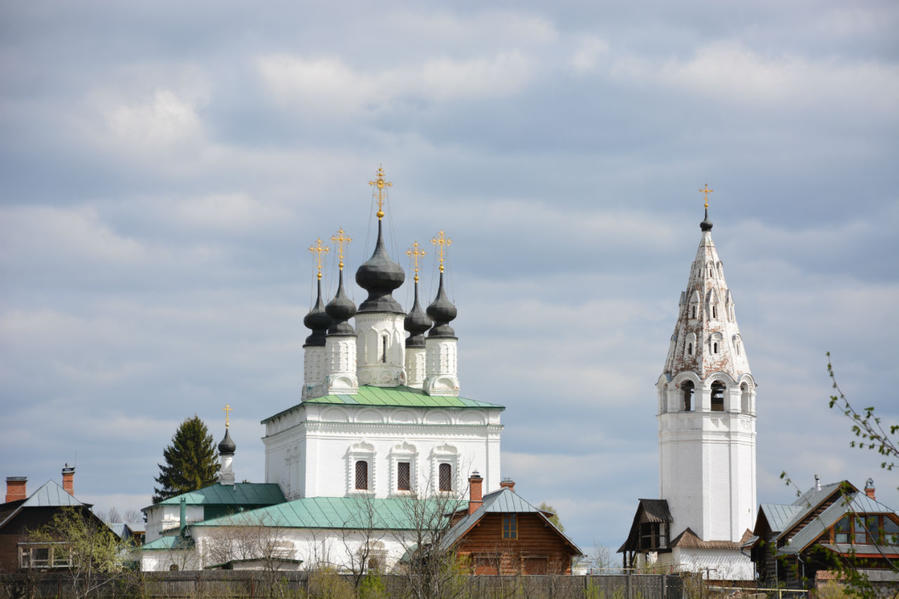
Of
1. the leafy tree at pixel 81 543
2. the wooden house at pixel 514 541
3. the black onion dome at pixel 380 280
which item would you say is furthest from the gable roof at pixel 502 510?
the black onion dome at pixel 380 280

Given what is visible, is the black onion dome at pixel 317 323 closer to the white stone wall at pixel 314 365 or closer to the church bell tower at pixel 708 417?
the white stone wall at pixel 314 365

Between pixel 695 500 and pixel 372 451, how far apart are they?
9.79 m

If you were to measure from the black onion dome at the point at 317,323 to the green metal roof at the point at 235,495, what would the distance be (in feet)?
20.2

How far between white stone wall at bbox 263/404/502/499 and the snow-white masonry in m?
5.42

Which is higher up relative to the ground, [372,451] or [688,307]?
[688,307]

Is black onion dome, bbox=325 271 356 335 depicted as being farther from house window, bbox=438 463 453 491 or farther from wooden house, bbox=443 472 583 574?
wooden house, bbox=443 472 583 574

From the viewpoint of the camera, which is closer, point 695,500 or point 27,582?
point 27,582

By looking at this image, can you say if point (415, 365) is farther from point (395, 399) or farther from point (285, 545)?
point (285, 545)

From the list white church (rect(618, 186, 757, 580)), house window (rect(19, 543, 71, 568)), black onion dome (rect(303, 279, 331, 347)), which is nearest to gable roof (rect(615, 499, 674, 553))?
white church (rect(618, 186, 757, 580))

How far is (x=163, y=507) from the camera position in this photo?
4891 cm

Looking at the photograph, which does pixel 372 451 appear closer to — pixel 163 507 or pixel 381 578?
pixel 163 507

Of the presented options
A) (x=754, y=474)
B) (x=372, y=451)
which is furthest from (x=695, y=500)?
(x=372, y=451)

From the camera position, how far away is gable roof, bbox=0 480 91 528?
3778 cm

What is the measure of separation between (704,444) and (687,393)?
6.26 feet
